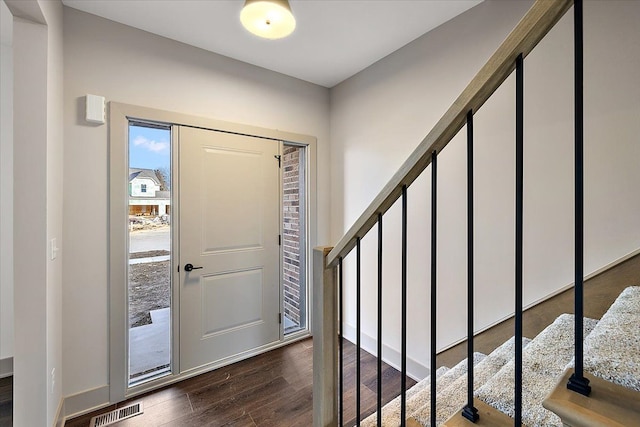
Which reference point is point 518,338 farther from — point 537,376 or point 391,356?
point 391,356

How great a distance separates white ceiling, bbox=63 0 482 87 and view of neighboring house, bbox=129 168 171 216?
1.11m

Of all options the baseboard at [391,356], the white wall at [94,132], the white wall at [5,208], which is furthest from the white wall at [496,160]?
the white wall at [5,208]

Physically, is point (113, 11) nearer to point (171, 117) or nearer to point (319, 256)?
point (171, 117)

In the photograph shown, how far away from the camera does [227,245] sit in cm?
262

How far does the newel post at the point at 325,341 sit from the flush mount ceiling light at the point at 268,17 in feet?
4.46

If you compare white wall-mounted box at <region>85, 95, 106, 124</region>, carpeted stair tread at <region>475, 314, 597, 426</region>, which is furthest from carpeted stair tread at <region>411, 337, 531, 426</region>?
white wall-mounted box at <region>85, 95, 106, 124</region>

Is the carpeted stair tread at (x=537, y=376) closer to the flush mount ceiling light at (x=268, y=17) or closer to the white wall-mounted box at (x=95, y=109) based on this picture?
the flush mount ceiling light at (x=268, y=17)

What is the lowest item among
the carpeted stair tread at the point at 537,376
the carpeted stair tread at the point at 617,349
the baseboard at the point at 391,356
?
the baseboard at the point at 391,356

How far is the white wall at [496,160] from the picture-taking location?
1463mm

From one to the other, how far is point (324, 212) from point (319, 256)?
6.27ft

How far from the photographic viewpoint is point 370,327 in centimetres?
281

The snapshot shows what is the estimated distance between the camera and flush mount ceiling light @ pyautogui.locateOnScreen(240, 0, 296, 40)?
1600mm

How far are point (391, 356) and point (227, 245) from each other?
5.81 feet

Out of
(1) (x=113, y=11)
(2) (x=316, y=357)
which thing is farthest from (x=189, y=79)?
(2) (x=316, y=357)
